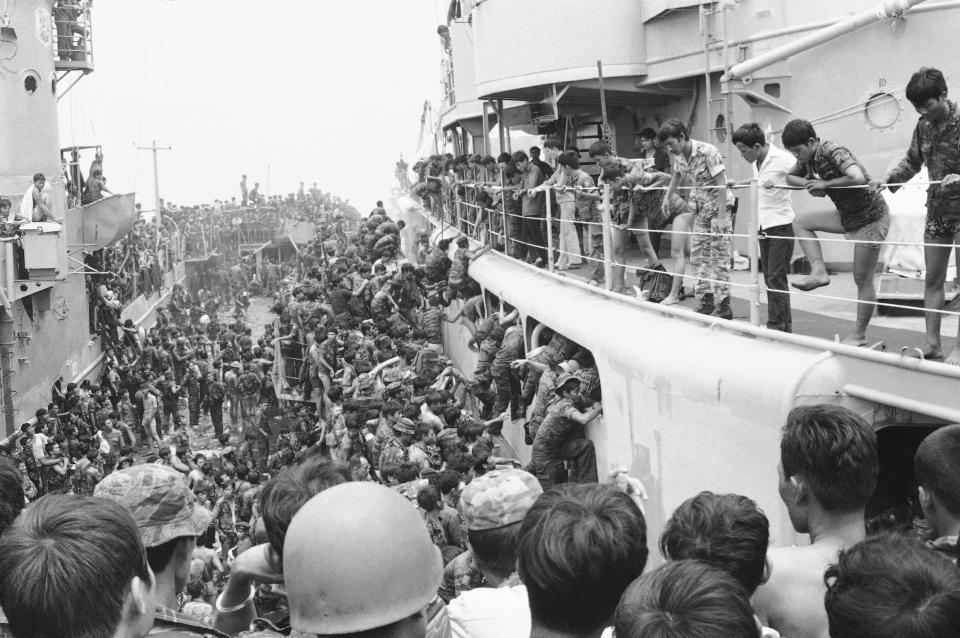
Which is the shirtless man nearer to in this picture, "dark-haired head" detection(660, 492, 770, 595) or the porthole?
"dark-haired head" detection(660, 492, 770, 595)

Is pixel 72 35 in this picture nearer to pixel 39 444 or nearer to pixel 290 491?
pixel 39 444

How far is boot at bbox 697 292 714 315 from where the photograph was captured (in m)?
7.80

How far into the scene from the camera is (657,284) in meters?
9.06

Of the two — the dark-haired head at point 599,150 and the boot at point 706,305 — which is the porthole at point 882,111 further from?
the boot at point 706,305

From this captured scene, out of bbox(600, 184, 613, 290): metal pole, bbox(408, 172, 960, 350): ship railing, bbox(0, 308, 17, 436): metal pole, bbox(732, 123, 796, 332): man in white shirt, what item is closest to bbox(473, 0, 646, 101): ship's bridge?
bbox(408, 172, 960, 350): ship railing

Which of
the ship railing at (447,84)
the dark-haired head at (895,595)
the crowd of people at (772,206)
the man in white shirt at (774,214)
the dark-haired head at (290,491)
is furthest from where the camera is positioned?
the ship railing at (447,84)

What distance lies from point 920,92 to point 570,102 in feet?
33.4

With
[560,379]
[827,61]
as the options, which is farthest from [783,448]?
[827,61]

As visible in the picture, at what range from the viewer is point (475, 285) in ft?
48.6

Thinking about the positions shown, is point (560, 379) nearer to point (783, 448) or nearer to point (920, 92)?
point (920, 92)

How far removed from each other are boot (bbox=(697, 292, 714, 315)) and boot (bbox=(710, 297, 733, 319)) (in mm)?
140

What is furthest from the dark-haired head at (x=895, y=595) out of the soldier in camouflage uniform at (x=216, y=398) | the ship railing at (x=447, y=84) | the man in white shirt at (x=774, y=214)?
the ship railing at (x=447, y=84)

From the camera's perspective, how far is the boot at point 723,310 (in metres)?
7.58

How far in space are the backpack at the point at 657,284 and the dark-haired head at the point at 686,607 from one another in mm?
6549
